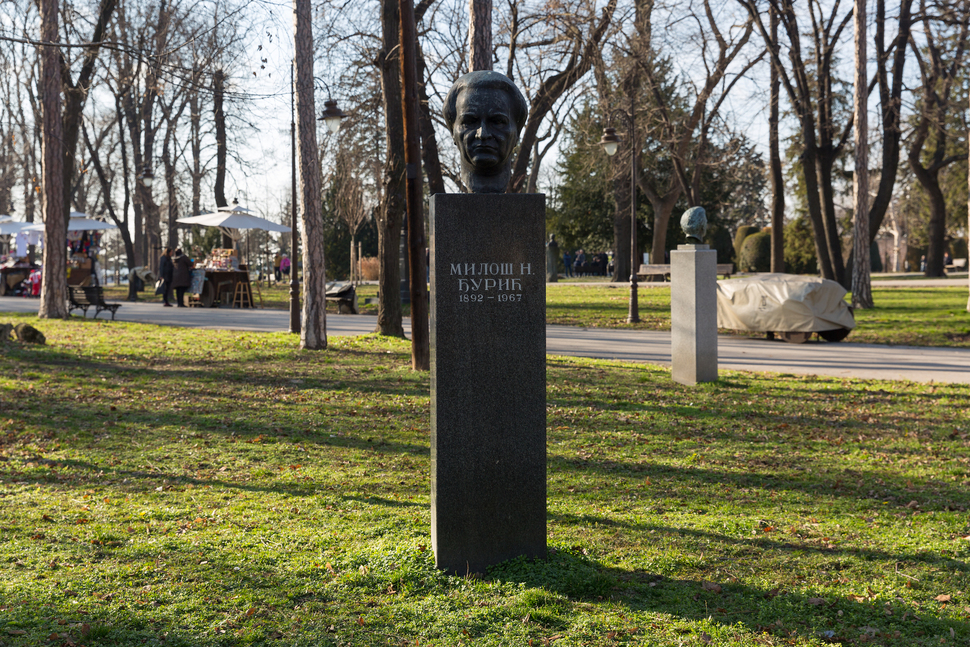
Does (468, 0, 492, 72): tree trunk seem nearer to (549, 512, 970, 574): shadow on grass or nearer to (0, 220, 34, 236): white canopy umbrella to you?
(549, 512, 970, 574): shadow on grass

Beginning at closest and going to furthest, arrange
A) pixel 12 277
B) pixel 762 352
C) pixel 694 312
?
pixel 694 312 < pixel 762 352 < pixel 12 277

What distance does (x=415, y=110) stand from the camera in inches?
414

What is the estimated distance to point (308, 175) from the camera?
1316cm

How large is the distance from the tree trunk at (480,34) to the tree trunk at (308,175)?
3047 millimetres

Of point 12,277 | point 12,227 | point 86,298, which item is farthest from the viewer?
point 12,227

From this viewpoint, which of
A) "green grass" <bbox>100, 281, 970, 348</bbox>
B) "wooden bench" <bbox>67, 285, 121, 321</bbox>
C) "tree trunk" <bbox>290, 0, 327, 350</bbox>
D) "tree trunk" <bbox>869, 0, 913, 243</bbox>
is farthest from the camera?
"tree trunk" <bbox>869, 0, 913, 243</bbox>

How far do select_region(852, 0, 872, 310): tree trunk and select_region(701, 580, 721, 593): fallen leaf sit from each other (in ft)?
57.7

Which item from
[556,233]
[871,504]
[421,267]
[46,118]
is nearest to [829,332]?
[421,267]

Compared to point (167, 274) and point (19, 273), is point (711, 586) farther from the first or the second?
point (19, 273)

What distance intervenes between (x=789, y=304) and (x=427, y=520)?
1127cm

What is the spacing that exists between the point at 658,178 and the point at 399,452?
3599 centimetres

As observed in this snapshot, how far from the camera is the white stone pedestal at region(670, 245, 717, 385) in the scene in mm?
10352

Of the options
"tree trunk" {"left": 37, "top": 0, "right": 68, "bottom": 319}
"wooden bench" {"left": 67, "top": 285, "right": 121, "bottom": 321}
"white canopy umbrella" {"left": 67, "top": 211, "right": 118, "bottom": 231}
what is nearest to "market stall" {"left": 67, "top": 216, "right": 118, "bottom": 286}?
"white canopy umbrella" {"left": 67, "top": 211, "right": 118, "bottom": 231}

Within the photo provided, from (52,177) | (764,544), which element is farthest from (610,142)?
(764,544)
